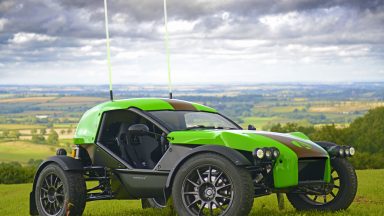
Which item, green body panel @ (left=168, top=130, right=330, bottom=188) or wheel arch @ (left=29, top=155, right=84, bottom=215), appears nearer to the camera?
green body panel @ (left=168, top=130, right=330, bottom=188)

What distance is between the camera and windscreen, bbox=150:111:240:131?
10383mm

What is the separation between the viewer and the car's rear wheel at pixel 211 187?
28.3ft

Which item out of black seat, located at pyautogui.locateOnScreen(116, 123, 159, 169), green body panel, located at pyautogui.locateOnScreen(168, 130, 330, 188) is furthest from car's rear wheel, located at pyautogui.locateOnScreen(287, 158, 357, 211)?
black seat, located at pyautogui.locateOnScreen(116, 123, 159, 169)

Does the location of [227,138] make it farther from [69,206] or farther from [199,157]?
[69,206]

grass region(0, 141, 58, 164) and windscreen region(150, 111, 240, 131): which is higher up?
windscreen region(150, 111, 240, 131)

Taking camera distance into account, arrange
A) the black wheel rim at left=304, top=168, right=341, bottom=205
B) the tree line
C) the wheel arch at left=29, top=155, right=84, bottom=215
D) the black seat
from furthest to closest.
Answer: the tree line, the wheel arch at left=29, top=155, right=84, bottom=215, the black seat, the black wheel rim at left=304, top=168, right=341, bottom=205

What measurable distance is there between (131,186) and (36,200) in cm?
214

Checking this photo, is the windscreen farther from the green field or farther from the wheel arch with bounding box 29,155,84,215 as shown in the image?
the wheel arch with bounding box 29,155,84,215

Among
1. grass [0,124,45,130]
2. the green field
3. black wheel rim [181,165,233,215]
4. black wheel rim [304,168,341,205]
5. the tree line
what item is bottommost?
grass [0,124,45,130]

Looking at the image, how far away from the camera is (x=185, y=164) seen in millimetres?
9188

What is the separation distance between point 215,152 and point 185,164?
1.68 feet

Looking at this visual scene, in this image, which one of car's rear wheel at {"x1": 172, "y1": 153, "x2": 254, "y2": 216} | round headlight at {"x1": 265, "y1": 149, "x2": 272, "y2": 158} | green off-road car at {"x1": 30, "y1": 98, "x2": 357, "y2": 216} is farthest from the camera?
green off-road car at {"x1": 30, "y1": 98, "x2": 357, "y2": 216}

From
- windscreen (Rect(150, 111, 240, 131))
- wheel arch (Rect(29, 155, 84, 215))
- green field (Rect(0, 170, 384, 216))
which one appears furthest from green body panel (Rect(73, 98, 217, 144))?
green field (Rect(0, 170, 384, 216))

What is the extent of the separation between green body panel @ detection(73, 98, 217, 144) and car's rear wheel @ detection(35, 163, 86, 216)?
2.21 ft
